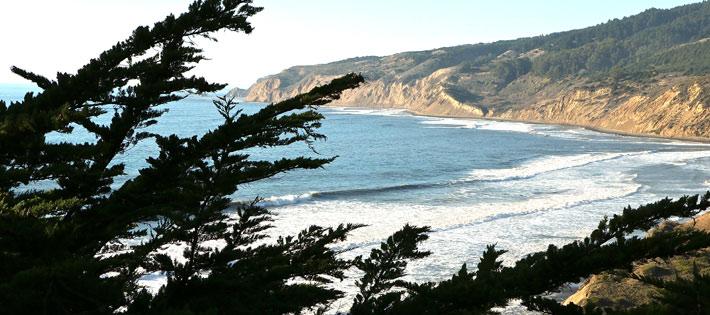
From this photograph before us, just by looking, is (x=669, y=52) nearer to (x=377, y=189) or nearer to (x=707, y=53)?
(x=707, y=53)

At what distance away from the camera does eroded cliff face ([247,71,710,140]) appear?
282 feet

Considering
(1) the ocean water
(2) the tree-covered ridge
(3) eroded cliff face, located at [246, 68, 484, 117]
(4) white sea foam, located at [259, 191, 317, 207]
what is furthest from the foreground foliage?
(2) the tree-covered ridge

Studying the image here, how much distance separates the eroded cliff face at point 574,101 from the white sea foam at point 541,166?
15268 mm

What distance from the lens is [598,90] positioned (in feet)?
365

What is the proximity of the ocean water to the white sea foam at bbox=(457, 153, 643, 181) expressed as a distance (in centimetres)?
8

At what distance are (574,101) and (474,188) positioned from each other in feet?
271

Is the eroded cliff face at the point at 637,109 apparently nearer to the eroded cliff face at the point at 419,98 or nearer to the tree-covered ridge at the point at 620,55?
the tree-covered ridge at the point at 620,55

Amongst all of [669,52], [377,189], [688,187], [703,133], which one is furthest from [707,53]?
[377,189]

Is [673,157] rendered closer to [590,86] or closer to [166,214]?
[166,214]

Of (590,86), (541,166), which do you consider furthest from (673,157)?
(590,86)

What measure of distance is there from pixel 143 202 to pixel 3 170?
57.0 inches

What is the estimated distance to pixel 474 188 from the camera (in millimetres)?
→ 39562

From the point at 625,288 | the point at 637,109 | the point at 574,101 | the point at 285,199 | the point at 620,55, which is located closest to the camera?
the point at 625,288

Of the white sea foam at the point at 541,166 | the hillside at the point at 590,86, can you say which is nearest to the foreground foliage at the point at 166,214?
the white sea foam at the point at 541,166
